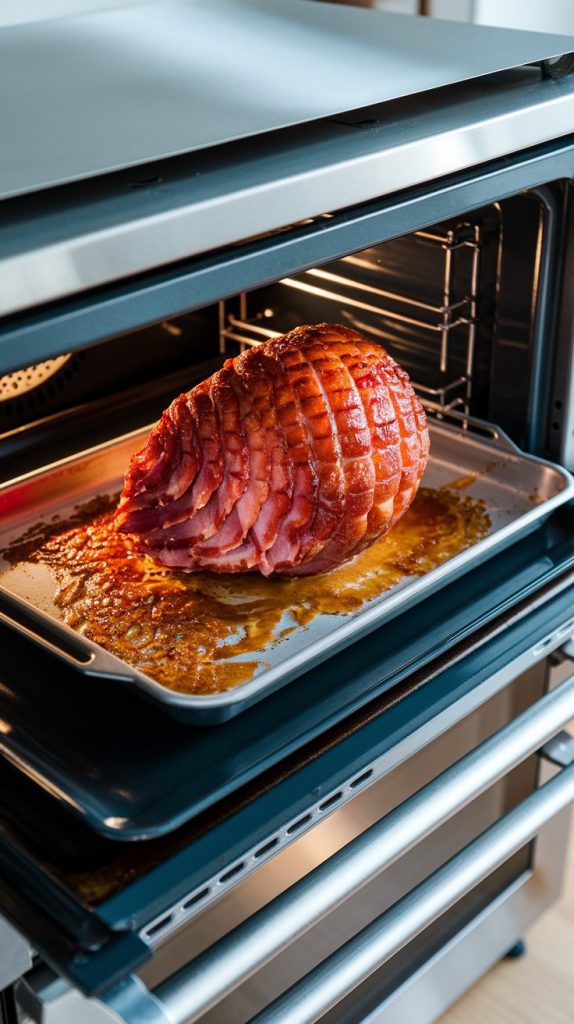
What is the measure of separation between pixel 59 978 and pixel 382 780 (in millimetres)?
337

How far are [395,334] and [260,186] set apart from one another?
0.52 meters

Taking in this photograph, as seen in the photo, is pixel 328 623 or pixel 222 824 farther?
pixel 328 623

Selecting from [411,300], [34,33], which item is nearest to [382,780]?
[411,300]

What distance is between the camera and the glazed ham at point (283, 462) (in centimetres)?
92

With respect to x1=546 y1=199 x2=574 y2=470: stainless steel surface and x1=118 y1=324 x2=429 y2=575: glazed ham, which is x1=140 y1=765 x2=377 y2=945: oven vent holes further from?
x1=546 y1=199 x2=574 y2=470: stainless steel surface

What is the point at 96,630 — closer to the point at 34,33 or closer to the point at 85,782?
the point at 85,782

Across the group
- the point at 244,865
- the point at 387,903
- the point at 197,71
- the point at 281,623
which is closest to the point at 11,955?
the point at 244,865

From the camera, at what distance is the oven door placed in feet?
2.56

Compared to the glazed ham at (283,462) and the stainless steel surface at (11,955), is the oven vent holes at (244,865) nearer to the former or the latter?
the stainless steel surface at (11,955)

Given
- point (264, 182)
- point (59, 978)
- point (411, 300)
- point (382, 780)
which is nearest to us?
point (264, 182)

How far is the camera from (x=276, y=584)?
988 millimetres

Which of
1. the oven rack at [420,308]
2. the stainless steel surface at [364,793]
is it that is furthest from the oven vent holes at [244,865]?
the oven rack at [420,308]

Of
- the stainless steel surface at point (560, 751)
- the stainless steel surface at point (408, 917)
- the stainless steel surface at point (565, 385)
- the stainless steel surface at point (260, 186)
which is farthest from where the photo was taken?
the stainless steel surface at point (560, 751)

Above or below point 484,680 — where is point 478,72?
above
